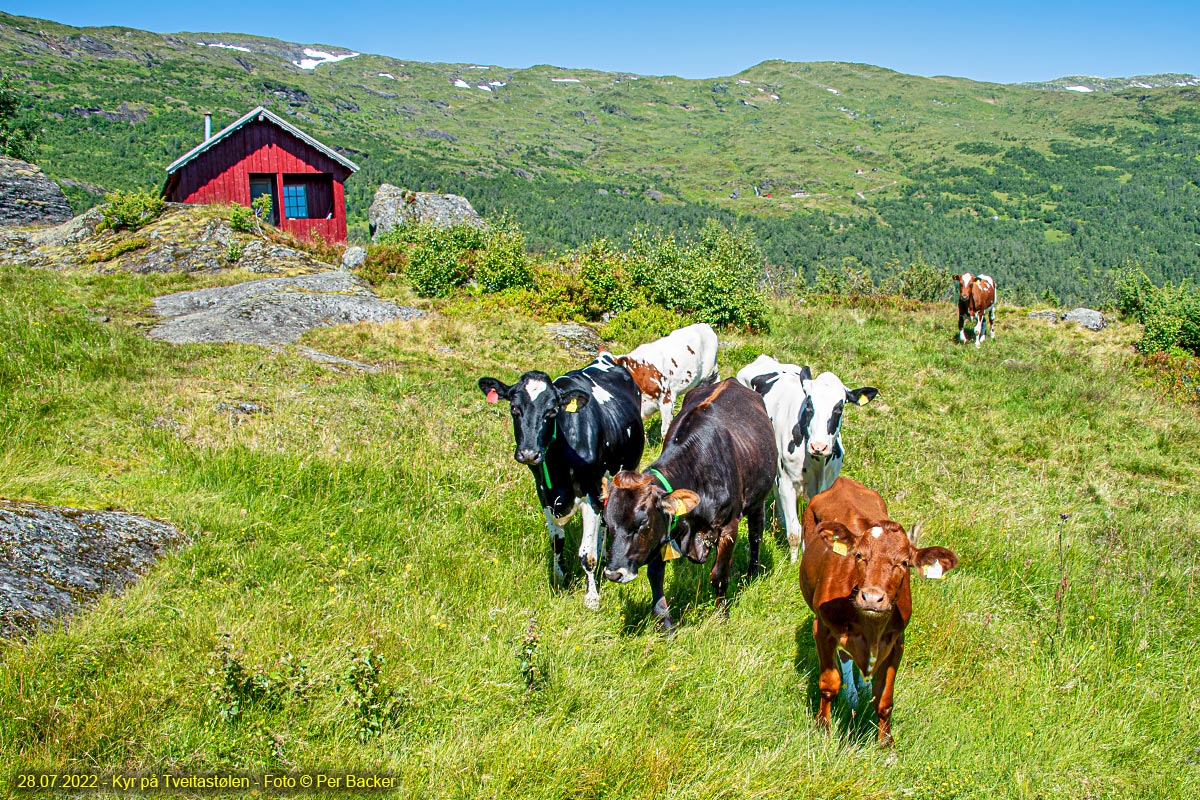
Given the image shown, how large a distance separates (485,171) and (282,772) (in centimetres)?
15430

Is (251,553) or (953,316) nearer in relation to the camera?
(251,553)

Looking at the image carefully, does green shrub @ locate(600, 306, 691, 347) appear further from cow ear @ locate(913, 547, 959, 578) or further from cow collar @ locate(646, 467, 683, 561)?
cow ear @ locate(913, 547, 959, 578)

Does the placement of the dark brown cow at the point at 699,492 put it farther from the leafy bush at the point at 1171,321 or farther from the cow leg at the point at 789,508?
the leafy bush at the point at 1171,321

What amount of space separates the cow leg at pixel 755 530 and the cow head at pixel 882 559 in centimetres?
248

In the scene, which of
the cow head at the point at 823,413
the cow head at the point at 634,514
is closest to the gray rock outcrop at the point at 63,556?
the cow head at the point at 634,514

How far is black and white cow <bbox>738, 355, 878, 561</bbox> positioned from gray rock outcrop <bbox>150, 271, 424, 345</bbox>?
31.6 ft

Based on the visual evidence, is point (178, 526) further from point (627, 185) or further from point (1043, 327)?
point (627, 185)

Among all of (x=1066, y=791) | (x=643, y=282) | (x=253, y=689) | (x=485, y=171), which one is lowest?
(x=1066, y=791)

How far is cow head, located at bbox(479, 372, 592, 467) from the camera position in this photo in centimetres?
589

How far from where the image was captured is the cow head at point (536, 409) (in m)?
5.89

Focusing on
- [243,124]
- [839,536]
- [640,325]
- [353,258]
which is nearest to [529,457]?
[839,536]

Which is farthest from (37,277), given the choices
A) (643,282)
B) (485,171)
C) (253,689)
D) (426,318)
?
(485,171)

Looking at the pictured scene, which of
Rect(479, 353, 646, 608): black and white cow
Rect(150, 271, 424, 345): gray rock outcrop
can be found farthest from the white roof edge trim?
Rect(479, 353, 646, 608): black and white cow

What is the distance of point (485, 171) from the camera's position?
487ft
